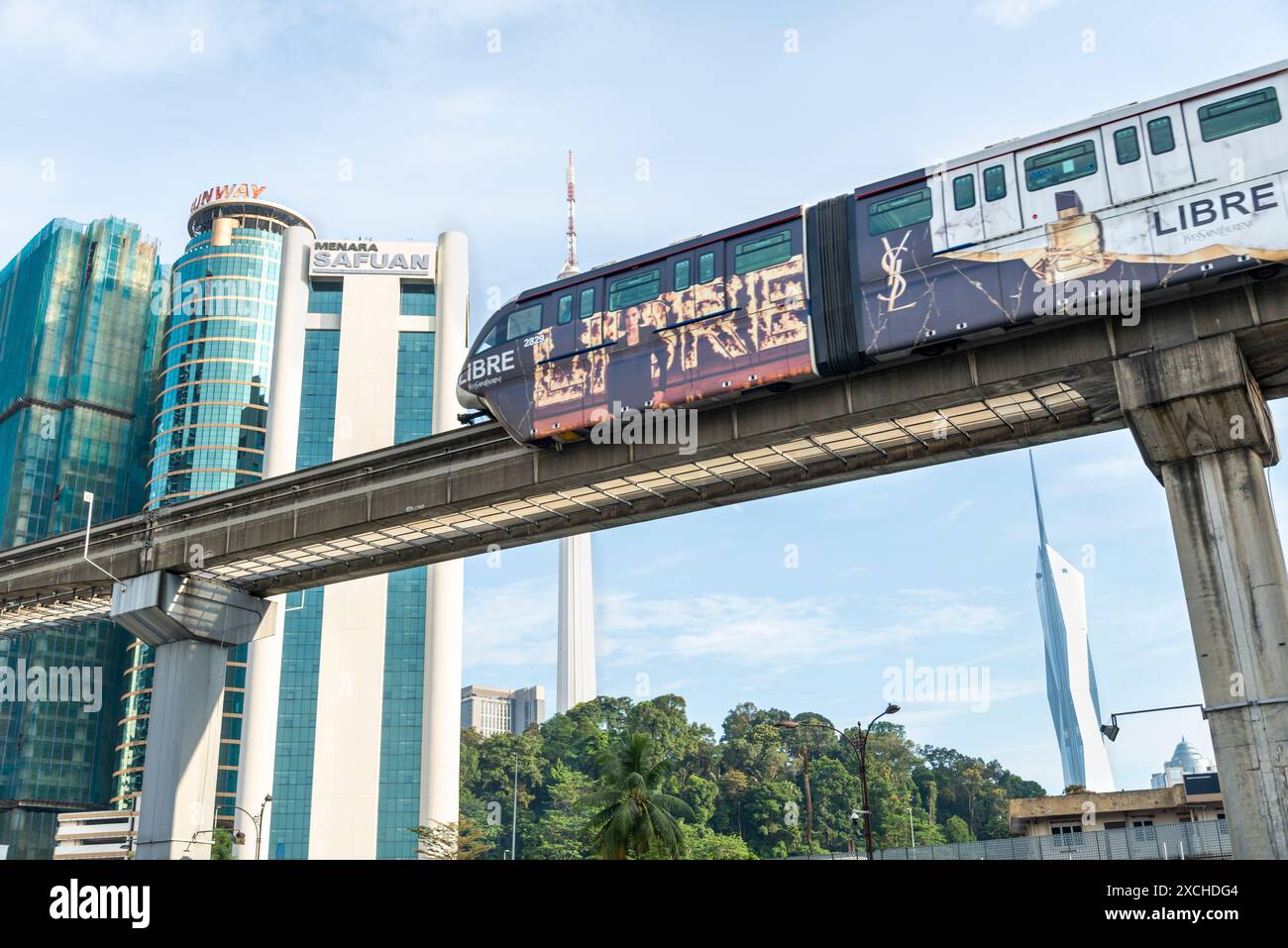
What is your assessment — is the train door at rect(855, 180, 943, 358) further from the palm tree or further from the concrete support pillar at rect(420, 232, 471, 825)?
the concrete support pillar at rect(420, 232, 471, 825)

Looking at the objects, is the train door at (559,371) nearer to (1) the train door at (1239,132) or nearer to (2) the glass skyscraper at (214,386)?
(1) the train door at (1239,132)

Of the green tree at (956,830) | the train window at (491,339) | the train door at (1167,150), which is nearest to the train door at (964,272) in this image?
the train door at (1167,150)

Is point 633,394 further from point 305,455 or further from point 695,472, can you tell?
point 305,455

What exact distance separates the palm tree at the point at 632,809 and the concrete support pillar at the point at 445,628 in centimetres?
5845

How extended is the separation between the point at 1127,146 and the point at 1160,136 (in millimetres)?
700

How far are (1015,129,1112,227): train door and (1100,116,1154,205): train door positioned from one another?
6.9 inches

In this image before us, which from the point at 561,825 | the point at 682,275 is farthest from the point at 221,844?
the point at 682,275

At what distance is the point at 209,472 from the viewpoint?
131375 millimetres

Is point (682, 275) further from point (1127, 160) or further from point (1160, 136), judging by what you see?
point (1160, 136)

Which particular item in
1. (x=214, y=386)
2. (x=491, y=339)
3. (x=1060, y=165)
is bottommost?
(x=1060, y=165)

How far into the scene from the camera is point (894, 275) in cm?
2828

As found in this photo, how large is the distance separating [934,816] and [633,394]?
4775 inches

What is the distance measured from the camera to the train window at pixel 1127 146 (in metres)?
25.5

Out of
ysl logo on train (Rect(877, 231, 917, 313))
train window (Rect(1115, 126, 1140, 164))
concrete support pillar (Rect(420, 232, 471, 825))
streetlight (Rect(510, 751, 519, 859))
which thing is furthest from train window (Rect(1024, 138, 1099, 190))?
streetlight (Rect(510, 751, 519, 859))
